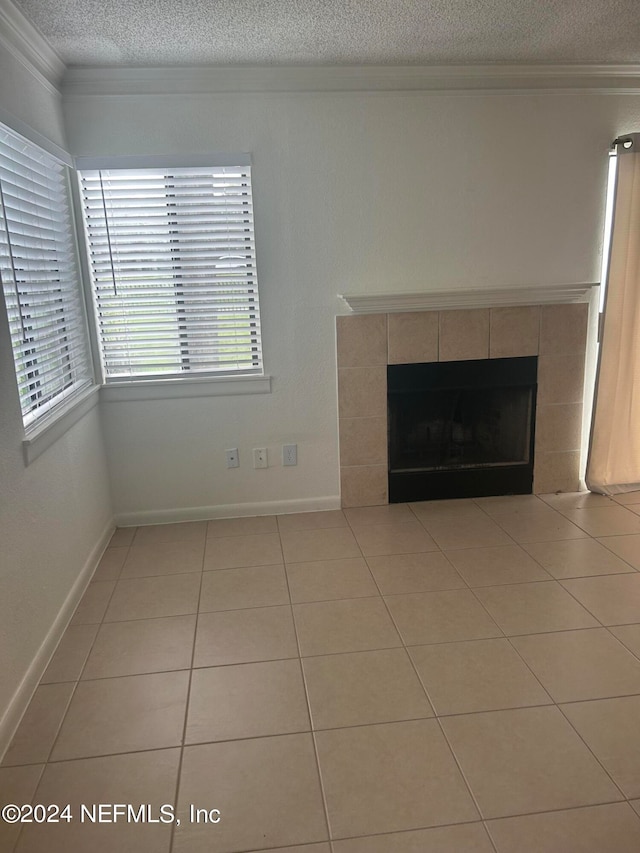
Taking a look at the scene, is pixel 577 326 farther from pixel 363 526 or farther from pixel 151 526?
pixel 151 526

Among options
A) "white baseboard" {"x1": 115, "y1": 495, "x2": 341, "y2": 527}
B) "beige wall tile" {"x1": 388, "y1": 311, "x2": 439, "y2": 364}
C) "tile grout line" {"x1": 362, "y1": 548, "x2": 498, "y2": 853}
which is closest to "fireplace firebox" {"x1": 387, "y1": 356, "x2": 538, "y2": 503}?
"beige wall tile" {"x1": 388, "y1": 311, "x2": 439, "y2": 364}

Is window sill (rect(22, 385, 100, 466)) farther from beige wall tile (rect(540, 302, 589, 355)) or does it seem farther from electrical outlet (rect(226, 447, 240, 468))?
beige wall tile (rect(540, 302, 589, 355))

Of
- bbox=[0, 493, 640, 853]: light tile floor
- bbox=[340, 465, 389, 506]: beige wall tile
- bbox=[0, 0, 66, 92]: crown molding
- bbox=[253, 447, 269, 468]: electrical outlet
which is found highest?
bbox=[0, 0, 66, 92]: crown molding

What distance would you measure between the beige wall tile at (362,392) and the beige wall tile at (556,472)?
102 centimetres

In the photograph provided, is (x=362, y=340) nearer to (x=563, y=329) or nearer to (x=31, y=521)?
(x=563, y=329)

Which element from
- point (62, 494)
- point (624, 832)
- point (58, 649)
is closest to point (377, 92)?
point (62, 494)

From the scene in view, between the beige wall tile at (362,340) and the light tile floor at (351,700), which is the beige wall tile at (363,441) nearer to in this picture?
the beige wall tile at (362,340)

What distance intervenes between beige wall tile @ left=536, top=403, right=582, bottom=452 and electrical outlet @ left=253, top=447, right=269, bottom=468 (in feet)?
5.29

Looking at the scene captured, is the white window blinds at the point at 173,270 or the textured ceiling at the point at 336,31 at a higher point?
the textured ceiling at the point at 336,31

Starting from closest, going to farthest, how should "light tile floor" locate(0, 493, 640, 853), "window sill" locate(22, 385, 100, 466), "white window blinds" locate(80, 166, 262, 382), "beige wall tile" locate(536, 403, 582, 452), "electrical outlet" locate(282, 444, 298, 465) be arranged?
"light tile floor" locate(0, 493, 640, 853)
"window sill" locate(22, 385, 100, 466)
"white window blinds" locate(80, 166, 262, 382)
"electrical outlet" locate(282, 444, 298, 465)
"beige wall tile" locate(536, 403, 582, 452)

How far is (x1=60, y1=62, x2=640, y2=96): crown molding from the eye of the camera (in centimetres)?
296

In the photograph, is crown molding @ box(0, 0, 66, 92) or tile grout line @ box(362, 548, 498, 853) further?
crown molding @ box(0, 0, 66, 92)

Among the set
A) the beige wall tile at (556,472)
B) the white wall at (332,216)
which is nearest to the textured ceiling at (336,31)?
the white wall at (332,216)

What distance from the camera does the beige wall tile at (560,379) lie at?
3557mm
